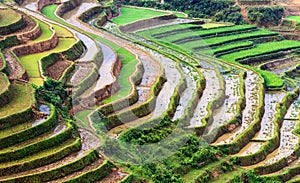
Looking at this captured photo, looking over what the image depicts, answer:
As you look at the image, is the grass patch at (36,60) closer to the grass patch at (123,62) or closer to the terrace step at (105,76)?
the terrace step at (105,76)

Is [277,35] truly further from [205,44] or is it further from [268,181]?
[268,181]

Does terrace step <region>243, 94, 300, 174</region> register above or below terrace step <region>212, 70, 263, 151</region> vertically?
below

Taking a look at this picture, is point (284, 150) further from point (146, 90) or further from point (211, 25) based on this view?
point (211, 25)

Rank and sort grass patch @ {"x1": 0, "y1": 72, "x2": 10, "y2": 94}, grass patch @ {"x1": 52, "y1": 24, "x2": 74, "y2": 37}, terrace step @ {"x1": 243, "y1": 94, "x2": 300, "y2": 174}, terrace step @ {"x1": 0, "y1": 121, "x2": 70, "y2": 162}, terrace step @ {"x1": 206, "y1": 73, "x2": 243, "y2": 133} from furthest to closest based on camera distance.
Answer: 1. grass patch @ {"x1": 52, "y1": 24, "x2": 74, "y2": 37}
2. terrace step @ {"x1": 206, "y1": 73, "x2": 243, "y2": 133}
3. terrace step @ {"x1": 243, "y1": 94, "x2": 300, "y2": 174}
4. grass patch @ {"x1": 0, "y1": 72, "x2": 10, "y2": 94}
5. terrace step @ {"x1": 0, "y1": 121, "x2": 70, "y2": 162}

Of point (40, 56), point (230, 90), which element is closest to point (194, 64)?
point (230, 90)

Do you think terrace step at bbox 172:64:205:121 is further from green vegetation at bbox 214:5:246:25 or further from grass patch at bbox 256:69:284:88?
green vegetation at bbox 214:5:246:25

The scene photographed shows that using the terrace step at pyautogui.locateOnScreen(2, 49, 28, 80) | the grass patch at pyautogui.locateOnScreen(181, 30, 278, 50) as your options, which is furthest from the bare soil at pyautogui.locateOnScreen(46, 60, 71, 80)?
the grass patch at pyautogui.locateOnScreen(181, 30, 278, 50)

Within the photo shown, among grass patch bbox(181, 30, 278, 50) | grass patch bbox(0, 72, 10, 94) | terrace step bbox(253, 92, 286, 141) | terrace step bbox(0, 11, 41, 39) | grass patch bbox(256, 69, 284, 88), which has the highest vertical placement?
terrace step bbox(0, 11, 41, 39)
